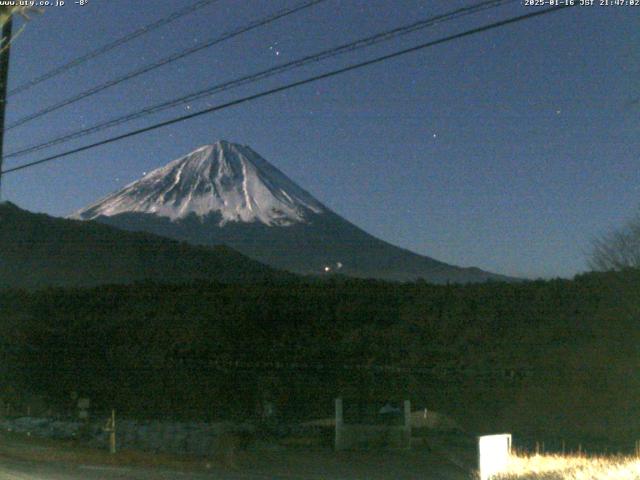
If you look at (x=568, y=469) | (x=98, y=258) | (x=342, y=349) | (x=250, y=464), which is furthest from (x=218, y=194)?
(x=568, y=469)

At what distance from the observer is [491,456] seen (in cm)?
1144

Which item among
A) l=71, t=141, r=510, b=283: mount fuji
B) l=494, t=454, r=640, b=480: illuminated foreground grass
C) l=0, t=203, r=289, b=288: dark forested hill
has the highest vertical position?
l=71, t=141, r=510, b=283: mount fuji

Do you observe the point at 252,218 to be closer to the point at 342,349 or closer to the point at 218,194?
the point at 218,194

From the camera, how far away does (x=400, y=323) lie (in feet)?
117

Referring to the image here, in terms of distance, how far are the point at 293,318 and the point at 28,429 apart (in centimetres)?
1914

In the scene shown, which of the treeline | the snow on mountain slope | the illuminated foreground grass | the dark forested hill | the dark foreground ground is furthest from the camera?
the snow on mountain slope

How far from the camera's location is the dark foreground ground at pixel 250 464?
12867 millimetres

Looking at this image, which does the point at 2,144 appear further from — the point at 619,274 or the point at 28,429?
the point at 619,274

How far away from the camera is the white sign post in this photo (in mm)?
11109

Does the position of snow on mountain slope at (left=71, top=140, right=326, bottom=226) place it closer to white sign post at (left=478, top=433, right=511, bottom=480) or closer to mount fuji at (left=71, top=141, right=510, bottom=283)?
mount fuji at (left=71, top=141, right=510, bottom=283)

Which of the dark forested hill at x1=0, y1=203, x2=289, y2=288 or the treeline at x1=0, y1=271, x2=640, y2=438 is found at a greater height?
the dark forested hill at x1=0, y1=203, x2=289, y2=288

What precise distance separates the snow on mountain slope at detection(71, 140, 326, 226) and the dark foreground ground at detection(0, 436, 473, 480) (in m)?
88.6

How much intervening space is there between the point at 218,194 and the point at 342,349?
8917 cm

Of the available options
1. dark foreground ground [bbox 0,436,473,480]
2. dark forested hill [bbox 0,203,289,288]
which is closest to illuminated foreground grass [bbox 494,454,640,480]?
dark foreground ground [bbox 0,436,473,480]
